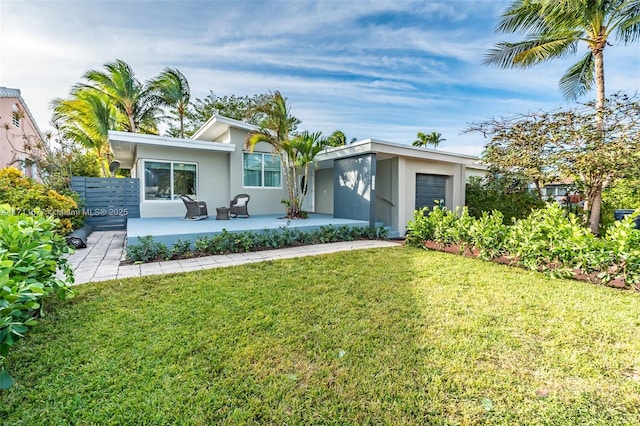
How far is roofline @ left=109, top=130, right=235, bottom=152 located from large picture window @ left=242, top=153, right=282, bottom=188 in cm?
124

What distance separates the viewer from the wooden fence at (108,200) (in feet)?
34.0

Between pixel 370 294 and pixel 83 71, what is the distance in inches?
824

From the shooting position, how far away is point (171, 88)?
18.0m

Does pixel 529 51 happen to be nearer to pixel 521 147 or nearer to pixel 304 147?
pixel 521 147

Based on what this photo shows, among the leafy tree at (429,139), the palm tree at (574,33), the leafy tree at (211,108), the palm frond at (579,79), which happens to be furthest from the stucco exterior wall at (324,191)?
the leafy tree at (429,139)

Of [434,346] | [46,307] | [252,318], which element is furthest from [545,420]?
[46,307]

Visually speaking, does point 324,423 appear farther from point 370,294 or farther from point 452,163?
point 452,163

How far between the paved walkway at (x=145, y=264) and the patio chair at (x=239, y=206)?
11.9 ft

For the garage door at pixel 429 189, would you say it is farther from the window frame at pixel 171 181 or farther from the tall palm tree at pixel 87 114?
the tall palm tree at pixel 87 114

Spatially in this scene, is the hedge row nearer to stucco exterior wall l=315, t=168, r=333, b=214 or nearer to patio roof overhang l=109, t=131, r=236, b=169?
stucco exterior wall l=315, t=168, r=333, b=214

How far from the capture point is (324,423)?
1983mm

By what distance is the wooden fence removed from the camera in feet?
34.0

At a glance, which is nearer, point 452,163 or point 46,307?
point 46,307

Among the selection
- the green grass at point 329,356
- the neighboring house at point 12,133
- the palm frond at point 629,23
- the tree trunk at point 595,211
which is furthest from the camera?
the neighboring house at point 12,133
